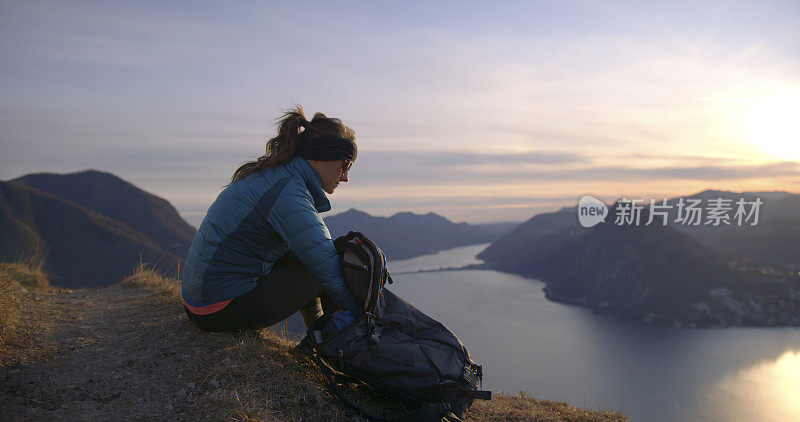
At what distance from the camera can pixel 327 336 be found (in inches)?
103

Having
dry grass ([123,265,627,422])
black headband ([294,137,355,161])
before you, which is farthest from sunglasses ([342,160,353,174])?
dry grass ([123,265,627,422])

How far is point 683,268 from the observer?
84.3 m

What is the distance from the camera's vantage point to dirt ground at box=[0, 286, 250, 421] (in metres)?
2.27

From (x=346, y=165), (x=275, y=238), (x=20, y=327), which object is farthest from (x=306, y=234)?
(x=20, y=327)

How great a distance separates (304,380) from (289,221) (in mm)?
1095

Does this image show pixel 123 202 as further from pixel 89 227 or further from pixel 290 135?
pixel 290 135

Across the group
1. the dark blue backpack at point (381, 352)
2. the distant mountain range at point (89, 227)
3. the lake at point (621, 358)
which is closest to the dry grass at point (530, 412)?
the dark blue backpack at point (381, 352)

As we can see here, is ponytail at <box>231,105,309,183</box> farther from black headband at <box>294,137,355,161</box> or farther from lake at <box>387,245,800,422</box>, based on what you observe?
lake at <box>387,245,800,422</box>

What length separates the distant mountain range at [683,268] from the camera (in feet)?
232

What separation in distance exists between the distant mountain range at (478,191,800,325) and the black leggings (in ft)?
270

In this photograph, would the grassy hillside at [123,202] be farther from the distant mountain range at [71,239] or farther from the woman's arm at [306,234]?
the woman's arm at [306,234]

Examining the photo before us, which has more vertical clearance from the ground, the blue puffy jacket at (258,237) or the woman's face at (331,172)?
the woman's face at (331,172)

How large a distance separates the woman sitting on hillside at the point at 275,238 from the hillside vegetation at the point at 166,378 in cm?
31

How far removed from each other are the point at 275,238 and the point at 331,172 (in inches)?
21.3
